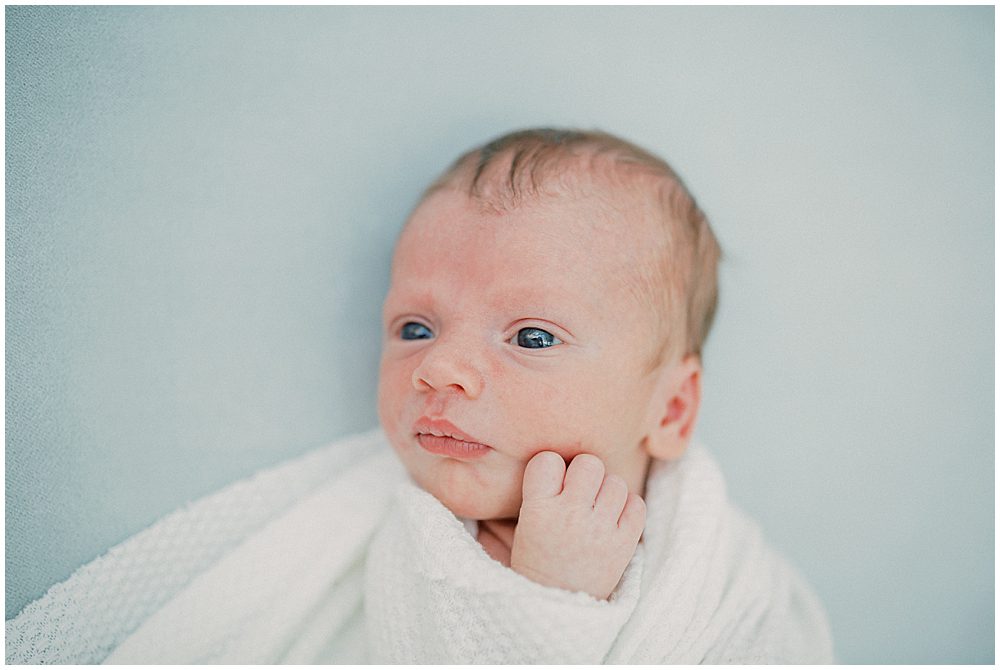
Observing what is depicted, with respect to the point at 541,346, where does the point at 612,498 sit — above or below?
below

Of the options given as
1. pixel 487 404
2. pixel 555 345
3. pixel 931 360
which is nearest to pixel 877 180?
pixel 931 360

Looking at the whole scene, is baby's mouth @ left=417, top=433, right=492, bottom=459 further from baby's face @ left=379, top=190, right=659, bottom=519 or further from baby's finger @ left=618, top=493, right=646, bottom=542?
baby's finger @ left=618, top=493, right=646, bottom=542

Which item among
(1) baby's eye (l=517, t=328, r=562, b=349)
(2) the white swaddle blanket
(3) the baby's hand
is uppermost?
(1) baby's eye (l=517, t=328, r=562, b=349)

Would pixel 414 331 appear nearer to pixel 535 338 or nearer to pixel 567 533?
pixel 535 338

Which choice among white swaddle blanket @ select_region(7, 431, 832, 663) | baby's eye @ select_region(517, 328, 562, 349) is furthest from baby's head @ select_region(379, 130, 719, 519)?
white swaddle blanket @ select_region(7, 431, 832, 663)

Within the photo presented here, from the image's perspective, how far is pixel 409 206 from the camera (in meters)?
1.15

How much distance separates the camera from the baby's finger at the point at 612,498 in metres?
0.91

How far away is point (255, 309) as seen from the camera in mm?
1053

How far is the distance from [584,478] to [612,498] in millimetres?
57

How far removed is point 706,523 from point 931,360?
0.62 meters

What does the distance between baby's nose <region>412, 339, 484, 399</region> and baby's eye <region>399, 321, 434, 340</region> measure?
0.12 meters

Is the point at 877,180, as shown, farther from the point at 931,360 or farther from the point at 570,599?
the point at 570,599

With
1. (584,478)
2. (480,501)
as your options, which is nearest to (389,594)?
(480,501)

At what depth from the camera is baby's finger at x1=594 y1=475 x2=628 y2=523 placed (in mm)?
906
